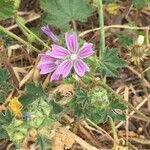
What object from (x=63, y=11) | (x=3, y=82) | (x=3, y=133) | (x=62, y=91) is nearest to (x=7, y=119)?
(x=3, y=133)

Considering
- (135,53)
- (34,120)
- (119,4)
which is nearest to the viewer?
(34,120)

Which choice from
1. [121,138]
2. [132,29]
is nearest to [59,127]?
[121,138]

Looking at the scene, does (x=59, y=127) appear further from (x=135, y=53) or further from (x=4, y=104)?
(x=135, y=53)

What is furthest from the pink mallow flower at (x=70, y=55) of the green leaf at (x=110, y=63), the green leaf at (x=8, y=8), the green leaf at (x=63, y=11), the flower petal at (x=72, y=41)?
the green leaf at (x=63, y=11)

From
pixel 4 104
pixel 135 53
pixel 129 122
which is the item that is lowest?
pixel 129 122

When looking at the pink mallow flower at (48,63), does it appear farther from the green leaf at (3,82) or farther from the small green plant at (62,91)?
the green leaf at (3,82)
